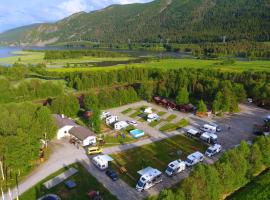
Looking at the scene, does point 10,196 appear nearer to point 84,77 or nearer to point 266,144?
point 266,144

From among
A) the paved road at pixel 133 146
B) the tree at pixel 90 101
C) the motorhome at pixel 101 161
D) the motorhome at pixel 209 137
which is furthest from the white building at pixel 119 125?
the motorhome at pixel 209 137

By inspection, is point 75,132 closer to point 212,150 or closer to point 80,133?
point 80,133

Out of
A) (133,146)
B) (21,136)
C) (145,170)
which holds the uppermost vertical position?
(21,136)

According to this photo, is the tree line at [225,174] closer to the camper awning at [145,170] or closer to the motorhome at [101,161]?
the camper awning at [145,170]

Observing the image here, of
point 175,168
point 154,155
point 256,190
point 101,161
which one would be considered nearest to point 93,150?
point 101,161

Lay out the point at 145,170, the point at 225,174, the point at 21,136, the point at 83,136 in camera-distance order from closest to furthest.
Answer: the point at 225,174 → the point at 145,170 → the point at 21,136 → the point at 83,136

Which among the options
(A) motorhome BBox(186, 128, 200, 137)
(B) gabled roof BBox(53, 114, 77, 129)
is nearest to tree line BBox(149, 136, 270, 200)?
(A) motorhome BBox(186, 128, 200, 137)
